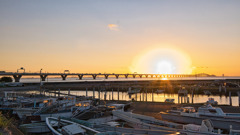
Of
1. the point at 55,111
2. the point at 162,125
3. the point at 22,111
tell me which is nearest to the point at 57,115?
the point at 55,111

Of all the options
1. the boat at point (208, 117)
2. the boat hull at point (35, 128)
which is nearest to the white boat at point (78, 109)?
the boat hull at point (35, 128)

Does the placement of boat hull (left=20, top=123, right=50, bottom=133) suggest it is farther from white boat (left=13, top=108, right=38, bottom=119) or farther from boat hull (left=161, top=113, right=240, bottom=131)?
boat hull (left=161, top=113, right=240, bottom=131)

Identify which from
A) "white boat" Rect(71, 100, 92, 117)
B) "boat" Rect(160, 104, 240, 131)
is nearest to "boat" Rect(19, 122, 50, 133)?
"white boat" Rect(71, 100, 92, 117)

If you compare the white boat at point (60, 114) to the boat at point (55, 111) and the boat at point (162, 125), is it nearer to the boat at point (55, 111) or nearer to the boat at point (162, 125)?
the boat at point (55, 111)

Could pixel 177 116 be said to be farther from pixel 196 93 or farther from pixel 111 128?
pixel 196 93

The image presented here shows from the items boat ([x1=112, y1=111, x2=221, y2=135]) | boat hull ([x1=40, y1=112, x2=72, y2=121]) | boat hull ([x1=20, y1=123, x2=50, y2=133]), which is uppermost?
boat ([x1=112, y1=111, x2=221, y2=135])

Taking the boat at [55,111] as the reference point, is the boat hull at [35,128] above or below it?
below

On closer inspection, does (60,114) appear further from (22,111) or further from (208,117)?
(208,117)

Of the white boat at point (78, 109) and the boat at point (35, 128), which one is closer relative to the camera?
the boat at point (35, 128)

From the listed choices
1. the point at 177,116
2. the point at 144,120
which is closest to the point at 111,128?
the point at 144,120
